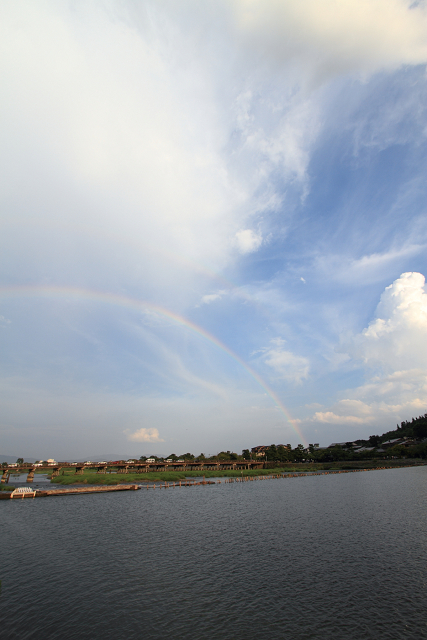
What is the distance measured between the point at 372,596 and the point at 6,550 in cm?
3915

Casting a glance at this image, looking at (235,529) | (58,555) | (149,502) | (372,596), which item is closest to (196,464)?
(149,502)

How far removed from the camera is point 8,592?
27.5 meters

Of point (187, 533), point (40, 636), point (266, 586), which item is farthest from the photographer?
point (187, 533)

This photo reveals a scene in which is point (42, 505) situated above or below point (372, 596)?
above

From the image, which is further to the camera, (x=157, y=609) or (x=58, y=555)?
(x=58, y=555)

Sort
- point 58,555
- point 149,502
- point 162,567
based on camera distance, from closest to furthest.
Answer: point 162,567
point 58,555
point 149,502

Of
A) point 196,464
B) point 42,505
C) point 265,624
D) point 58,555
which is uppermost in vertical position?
point 196,464

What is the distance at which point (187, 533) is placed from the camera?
45969 mm

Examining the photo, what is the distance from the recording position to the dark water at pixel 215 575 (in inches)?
866

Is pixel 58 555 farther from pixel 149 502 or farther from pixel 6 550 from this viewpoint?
pixel 149 502

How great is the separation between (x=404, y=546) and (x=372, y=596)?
16.2 meters

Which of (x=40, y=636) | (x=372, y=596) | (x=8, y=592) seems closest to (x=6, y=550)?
(x=8, y=592)

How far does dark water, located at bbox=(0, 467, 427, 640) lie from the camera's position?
22.0 m

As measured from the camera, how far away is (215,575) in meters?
30.4
